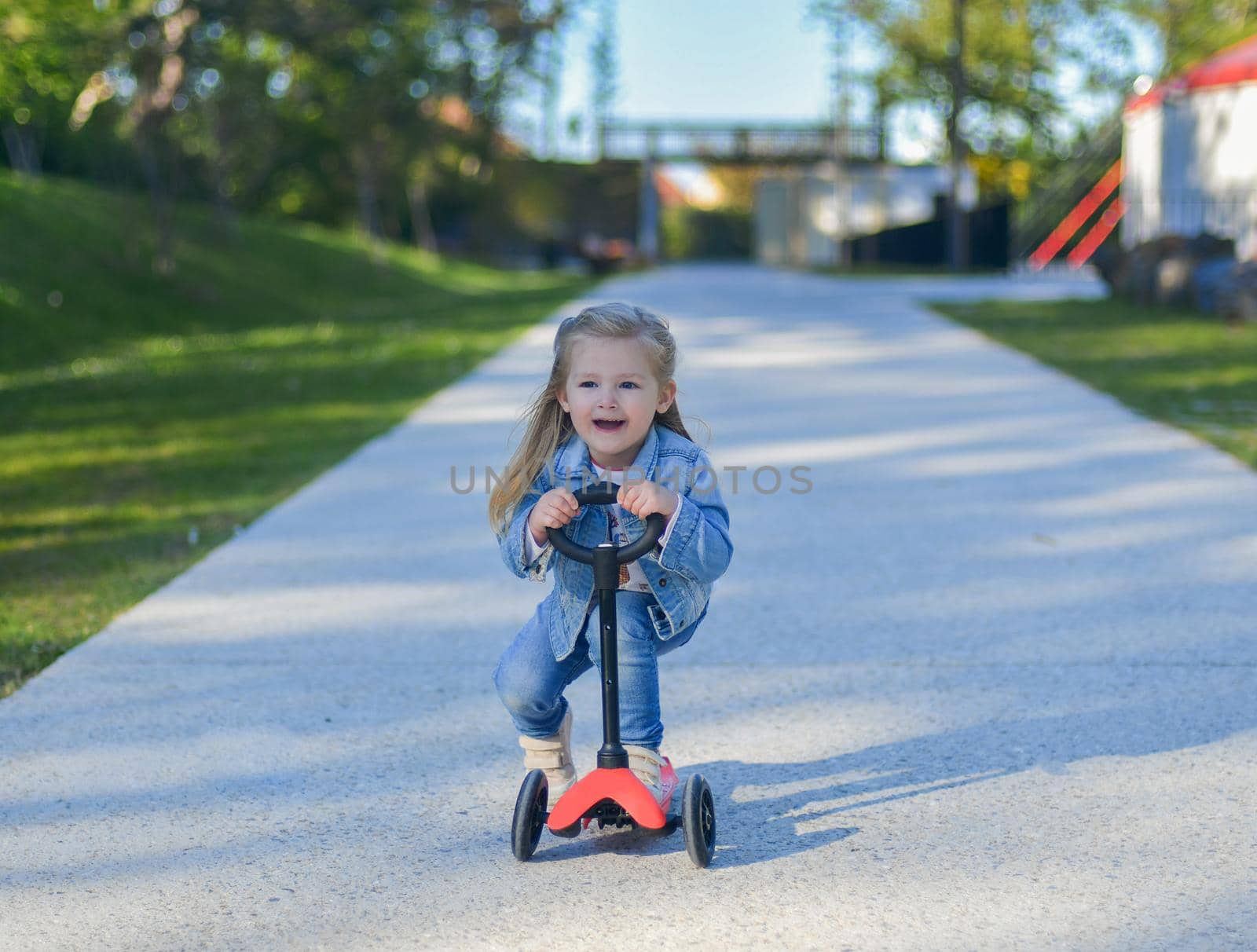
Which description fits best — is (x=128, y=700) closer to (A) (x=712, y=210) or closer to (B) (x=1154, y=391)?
(B) (x=1154, y=391)

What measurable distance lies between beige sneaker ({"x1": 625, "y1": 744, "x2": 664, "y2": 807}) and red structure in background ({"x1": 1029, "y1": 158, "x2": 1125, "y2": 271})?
2807 centimetres

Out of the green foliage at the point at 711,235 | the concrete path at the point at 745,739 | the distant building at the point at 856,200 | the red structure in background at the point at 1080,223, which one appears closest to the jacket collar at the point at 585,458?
the concrete path at the point at 745,739

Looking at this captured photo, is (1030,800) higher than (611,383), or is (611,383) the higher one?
(611,383)

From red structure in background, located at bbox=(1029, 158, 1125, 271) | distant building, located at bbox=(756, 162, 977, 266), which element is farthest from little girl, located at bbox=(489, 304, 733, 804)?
distant building, located at bbox=(756, 162, 977, 266)

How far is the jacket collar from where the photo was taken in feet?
10.8

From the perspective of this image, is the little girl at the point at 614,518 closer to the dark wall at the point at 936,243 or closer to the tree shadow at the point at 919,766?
the tree shadow at the point at 919,766

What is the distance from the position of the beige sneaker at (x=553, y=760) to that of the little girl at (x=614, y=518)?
5cm

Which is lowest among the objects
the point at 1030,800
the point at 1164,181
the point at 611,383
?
the point at 1030,800

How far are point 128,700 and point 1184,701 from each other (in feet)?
9.57

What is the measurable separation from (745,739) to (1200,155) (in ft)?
71.9

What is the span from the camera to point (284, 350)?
14609 mm

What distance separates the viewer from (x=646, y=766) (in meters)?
3.29

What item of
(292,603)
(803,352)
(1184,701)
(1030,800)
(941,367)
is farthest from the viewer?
(803,352)

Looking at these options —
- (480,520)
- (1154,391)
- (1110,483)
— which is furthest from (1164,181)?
(480,520)
